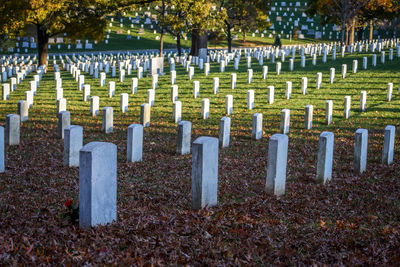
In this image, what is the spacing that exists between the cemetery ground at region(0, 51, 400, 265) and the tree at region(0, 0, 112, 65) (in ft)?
49.3

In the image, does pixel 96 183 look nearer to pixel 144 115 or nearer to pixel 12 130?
pixel 12 130

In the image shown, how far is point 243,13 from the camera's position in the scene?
43.5 meters

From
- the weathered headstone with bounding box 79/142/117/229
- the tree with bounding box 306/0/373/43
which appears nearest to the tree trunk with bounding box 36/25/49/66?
the tree with bounding box 306/0/373/43

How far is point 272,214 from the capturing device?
6402mm

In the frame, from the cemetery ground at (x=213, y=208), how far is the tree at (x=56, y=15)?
15025 millimetres

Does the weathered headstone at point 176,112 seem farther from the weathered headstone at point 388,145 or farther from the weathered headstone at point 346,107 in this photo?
the weathered headstone at point 388,145

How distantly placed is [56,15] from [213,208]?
2677cm

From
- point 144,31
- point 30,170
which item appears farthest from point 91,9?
point 144,31

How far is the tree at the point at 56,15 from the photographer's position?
28.6 m

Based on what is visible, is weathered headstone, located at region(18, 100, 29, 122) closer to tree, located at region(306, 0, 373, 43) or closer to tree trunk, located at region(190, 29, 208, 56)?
tree trunk, located at region(190, 29, 208, 56)

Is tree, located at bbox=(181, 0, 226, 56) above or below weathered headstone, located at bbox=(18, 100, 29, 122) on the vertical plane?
above

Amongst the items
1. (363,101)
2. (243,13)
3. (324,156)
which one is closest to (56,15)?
(243,13)

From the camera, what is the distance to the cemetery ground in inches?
197

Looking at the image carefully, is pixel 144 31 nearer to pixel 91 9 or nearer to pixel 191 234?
pixel 91 9
